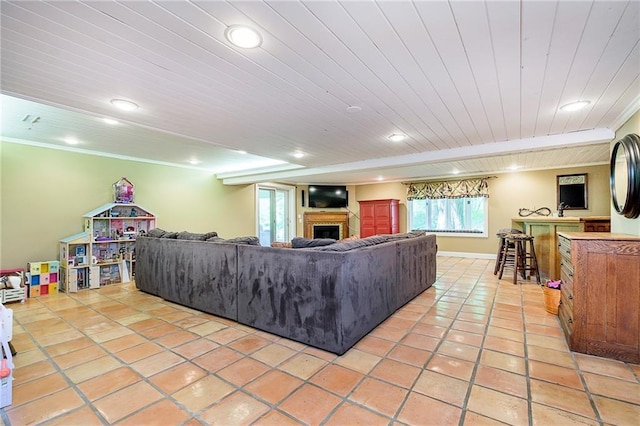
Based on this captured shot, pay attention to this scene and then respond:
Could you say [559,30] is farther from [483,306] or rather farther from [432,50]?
[483,306]

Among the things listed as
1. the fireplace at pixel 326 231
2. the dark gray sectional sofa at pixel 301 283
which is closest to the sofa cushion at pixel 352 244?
the dark gray sectional sofa at pixel 301 283

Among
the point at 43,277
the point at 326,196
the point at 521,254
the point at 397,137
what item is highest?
the point at 397,137

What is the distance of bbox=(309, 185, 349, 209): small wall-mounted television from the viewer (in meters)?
8.63

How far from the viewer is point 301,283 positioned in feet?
8.20

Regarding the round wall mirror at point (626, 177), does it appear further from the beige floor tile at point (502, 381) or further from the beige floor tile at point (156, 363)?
the beige floor tile at point (156, 363)

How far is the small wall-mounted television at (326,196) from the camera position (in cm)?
863

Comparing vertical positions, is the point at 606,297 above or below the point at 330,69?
below

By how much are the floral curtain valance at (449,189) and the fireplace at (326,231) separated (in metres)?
2.33

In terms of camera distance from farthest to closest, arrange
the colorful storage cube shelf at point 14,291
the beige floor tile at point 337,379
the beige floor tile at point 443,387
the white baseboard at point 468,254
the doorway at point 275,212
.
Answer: the doorway at point 275,212, the white baseboard at point 468,254, the colorful storage cube shelf at point 14,291, the beige floor tile at point 337,379, the beige floor tile at point 443,387

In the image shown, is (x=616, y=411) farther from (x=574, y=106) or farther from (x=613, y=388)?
(x=574, y=106)

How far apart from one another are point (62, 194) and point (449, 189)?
26.7ft

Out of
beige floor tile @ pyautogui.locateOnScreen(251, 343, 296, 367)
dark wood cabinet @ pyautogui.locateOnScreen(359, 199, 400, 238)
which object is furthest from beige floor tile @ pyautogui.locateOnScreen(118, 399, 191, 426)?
dark wood cabinet @ pyautogui.locateOnScreen(359, 199, 400, 238)

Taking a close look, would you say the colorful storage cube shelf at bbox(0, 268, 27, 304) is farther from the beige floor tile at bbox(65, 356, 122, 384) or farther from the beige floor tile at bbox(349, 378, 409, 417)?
the beige floor tile at bbox(349, 378, 409, 417)

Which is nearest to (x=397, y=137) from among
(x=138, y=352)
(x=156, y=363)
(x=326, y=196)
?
(x=156, y=363)
